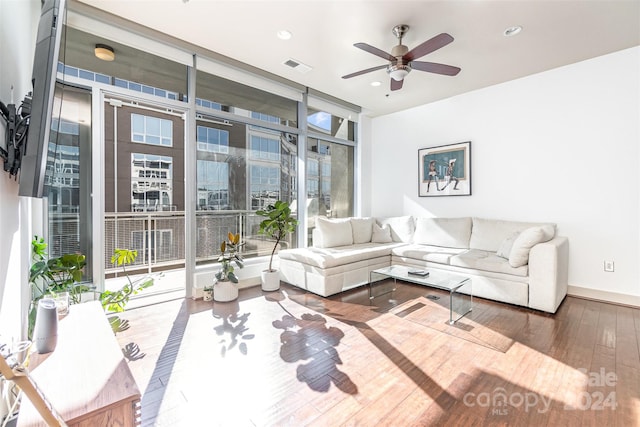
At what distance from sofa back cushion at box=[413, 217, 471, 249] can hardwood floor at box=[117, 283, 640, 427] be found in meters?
1.24

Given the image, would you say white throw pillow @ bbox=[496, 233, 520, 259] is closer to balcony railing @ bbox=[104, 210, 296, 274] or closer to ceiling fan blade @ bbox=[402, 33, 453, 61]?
ceiling fan blade @ bbox=[402, 33, 453, 61]

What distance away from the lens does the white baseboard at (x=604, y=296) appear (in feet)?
10.6

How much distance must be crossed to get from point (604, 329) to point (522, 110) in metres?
2.77

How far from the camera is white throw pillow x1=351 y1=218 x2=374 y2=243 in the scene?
4773 mm

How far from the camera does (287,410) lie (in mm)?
1654

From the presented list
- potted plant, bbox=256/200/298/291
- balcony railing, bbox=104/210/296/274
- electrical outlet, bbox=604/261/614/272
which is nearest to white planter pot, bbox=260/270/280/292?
potted plant, bbox=256/200/298/291

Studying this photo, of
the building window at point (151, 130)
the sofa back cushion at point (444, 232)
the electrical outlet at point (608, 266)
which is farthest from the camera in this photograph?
the sofa back cushion at point (444, 232)

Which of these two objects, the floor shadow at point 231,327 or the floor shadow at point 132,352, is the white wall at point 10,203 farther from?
the floor shadow at point 231,327

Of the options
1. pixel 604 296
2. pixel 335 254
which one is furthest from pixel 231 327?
pixel 604 296

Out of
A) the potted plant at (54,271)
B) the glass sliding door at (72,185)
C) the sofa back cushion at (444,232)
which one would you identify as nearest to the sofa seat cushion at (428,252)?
the sofa back cushion at (444,232)

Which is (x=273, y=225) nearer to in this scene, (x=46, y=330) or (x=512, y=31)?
(x=46, y=330)

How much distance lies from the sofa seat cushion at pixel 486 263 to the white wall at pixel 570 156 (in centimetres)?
86

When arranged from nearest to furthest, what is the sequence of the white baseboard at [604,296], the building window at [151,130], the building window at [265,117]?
the white baseboard at [604,296] < the building window at [151,130] < the building window at [265,117]

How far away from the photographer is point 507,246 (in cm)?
352
